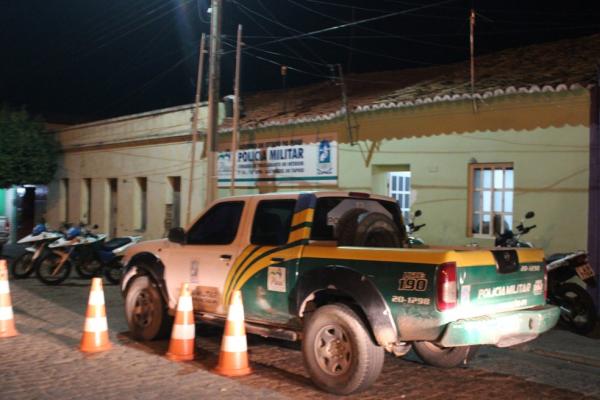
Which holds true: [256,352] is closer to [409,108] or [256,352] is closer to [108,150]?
[409,108]

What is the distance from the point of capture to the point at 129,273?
26.5 feet

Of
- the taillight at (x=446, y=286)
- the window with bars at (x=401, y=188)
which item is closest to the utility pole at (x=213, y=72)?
the window with bars at (x=401, y=188)

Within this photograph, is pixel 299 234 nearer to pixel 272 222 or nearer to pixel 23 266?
pixel 272 222

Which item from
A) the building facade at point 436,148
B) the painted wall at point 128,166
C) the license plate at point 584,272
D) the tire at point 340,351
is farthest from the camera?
the painted wall at point 128,166

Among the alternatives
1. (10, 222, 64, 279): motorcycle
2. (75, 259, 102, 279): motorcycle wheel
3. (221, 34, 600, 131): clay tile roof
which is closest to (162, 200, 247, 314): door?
(221, 34, 600, 131): clay tile roof

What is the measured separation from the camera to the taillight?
5133mm

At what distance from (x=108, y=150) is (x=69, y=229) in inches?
275

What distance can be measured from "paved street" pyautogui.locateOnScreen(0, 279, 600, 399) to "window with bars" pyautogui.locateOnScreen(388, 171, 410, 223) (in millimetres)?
5404

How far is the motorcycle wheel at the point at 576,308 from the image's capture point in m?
8.46

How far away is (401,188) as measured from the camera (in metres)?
13.8

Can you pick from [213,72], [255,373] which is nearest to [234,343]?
[255,373]

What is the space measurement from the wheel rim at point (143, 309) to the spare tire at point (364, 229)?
2751 mm

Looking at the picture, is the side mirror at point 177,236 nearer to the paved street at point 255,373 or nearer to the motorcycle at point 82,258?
the paved street at point 255,373

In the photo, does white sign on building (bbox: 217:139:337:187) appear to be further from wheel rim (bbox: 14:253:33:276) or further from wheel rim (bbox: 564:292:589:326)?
wheel rim (bbox: 564:292:589:326)
